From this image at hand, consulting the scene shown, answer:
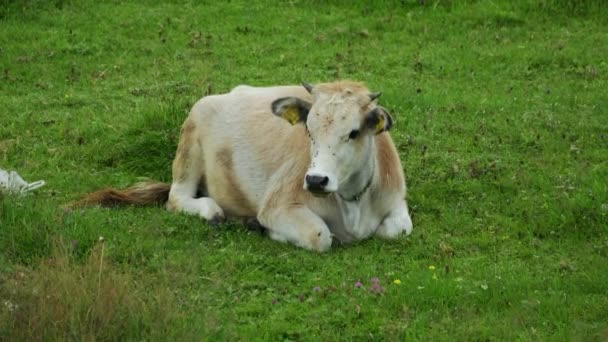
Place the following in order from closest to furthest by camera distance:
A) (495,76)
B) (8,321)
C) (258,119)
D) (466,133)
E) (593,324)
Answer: (8,321), (593,324), (258,119), (466,133), (495,76)

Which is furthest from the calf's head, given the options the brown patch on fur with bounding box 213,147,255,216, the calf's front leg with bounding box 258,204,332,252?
the brown patch on fur with bounding box 213,147,255,216

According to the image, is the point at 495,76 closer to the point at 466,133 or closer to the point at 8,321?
the point at 466,133

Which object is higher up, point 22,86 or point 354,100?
point 354,100

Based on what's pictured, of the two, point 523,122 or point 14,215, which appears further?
point 523,122

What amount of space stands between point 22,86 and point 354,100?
6.79m

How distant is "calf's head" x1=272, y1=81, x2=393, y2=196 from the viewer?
30.9 ft

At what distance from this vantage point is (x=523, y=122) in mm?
12883

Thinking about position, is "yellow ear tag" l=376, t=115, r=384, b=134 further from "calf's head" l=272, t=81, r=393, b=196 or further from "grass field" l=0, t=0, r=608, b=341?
"grass field" l=0, t=0, r=608, b=341

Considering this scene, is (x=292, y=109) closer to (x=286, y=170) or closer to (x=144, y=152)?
(x=286, y=170)

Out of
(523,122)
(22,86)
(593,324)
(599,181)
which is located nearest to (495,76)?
(523,122)

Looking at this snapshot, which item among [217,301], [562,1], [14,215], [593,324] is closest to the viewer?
[593,324]

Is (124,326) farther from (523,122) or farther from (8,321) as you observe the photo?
(523,122)

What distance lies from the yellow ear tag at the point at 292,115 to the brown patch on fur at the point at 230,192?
120 centimetres

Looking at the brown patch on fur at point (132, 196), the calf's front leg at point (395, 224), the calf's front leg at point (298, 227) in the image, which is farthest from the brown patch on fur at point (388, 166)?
the brown patch on fur at point (132, 196)
